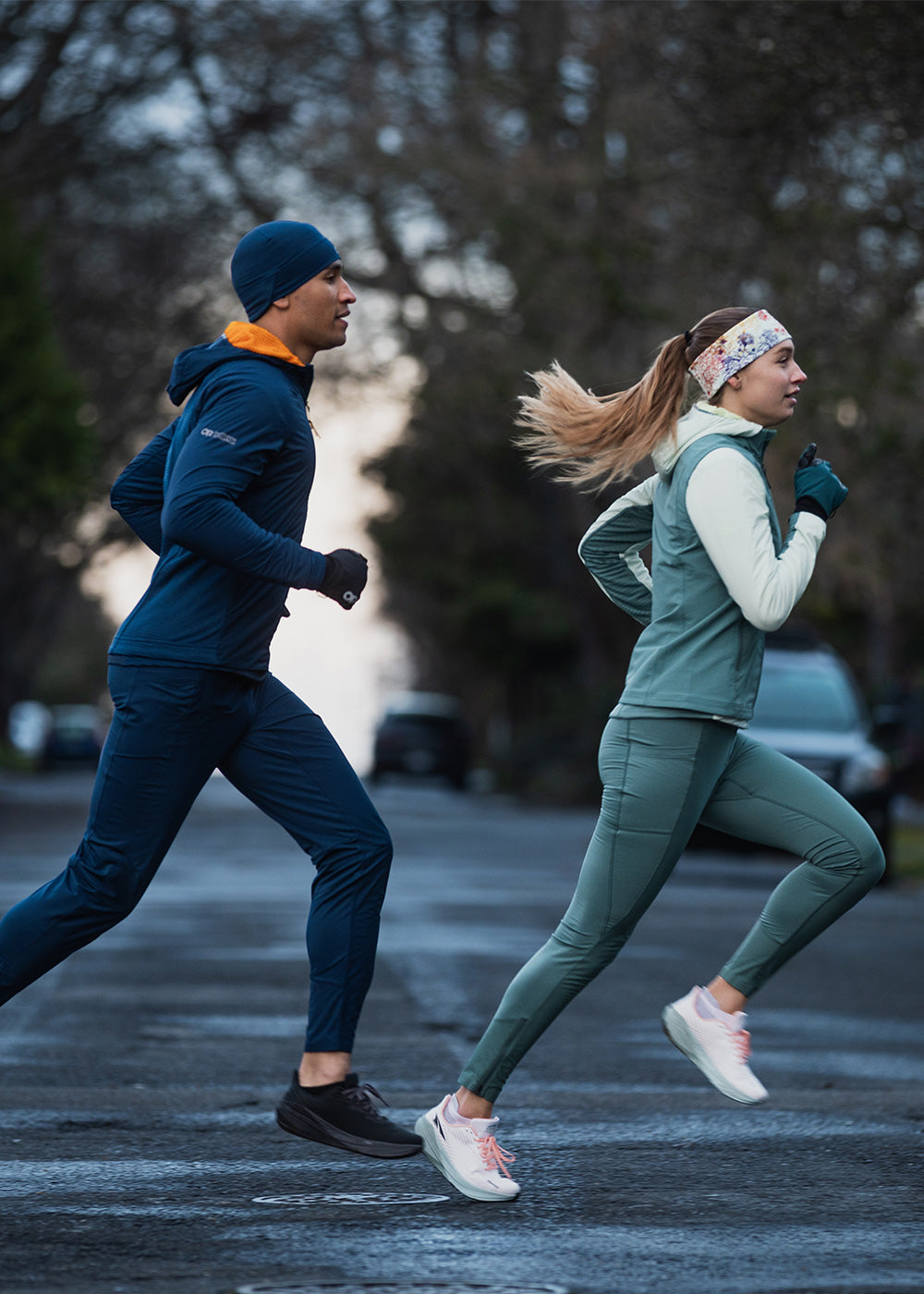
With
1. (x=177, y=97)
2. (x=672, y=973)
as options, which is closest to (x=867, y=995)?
(x=672, y=973)

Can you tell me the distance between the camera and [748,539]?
457 centimetres

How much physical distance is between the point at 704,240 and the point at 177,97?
11.2 meters

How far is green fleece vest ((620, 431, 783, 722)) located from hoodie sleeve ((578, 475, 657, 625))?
10.5 inches

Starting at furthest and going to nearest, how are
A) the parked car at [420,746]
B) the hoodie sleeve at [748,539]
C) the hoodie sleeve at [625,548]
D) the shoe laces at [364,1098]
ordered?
1. the parked car at [420,746]
2. the hoodie sleeve at [625,548]
3. the shoe laces at [364,1098]
4. the hoodie sleeve at [748,539]

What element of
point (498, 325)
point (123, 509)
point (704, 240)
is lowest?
point (498, 325)

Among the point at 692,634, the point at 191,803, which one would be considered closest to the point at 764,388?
the point at 692,634

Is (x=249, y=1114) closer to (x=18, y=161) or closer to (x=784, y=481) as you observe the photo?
(x=784, y=481)

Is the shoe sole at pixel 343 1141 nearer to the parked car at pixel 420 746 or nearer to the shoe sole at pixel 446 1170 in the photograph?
the shoe sole at pixel 446 1170

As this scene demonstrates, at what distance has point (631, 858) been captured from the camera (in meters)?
4.65

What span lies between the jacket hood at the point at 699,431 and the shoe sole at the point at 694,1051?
1214 mm

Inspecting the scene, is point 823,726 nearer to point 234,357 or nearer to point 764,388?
point 764,388

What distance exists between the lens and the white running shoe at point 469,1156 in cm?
458

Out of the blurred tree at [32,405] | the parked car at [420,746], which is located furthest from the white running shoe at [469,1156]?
the parked car at [420,746]

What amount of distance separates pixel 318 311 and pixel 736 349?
96 cm
